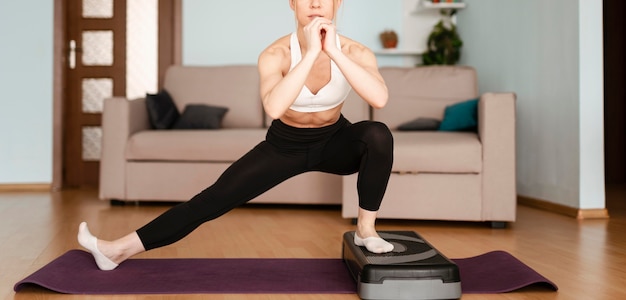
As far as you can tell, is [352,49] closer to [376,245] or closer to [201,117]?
[376,245]

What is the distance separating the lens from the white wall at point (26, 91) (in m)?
5.06

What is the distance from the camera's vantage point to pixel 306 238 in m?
2.89

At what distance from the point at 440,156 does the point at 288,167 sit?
1.47 m

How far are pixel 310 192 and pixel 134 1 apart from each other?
8.39 ft

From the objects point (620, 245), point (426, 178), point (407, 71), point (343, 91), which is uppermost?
point (407, 71)

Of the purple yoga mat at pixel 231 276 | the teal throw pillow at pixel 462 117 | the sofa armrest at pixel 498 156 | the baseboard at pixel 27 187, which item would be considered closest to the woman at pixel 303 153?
the purple yoga mat at pixel 231 276

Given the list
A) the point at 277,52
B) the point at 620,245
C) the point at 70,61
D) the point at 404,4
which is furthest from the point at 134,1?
the point at 620,245

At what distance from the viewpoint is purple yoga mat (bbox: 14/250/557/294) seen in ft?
6.13

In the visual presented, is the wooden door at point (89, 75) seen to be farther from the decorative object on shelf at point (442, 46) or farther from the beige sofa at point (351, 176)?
the decorative object on shelf at point (442, 46)

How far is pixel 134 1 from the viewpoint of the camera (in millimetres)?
5398

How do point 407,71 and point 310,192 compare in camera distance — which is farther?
point 407,71

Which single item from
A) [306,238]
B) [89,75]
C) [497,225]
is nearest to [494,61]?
[497,225]

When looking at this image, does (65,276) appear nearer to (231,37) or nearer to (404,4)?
(231,37)

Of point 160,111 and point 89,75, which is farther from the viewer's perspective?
point 89,75
